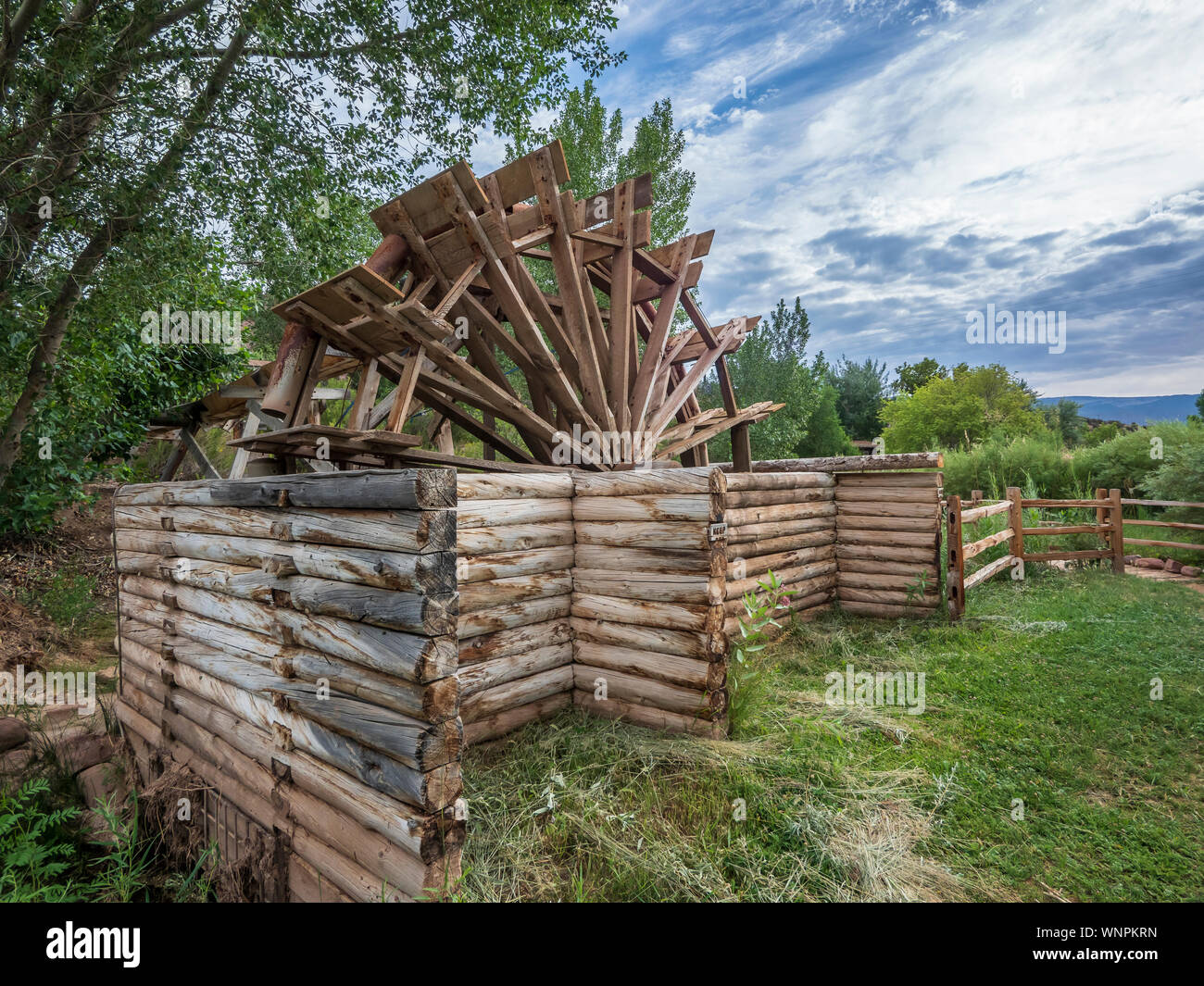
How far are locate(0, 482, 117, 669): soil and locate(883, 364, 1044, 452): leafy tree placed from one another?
32548 mm

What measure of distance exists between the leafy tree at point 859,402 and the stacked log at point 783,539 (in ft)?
102

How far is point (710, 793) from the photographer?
321cm

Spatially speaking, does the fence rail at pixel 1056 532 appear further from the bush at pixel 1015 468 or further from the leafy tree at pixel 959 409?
the leafy tree at pixel 959 409

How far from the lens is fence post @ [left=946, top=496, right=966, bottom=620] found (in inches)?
278

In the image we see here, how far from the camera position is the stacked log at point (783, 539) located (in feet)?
19.4

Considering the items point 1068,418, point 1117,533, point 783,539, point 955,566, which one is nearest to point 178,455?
point 783,539

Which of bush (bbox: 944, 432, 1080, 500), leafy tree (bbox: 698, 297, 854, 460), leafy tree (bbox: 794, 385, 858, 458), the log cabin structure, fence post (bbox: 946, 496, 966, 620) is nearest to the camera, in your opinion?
the log cabin structure

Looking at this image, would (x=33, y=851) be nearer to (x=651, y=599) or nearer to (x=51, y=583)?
(x=651, y=599)

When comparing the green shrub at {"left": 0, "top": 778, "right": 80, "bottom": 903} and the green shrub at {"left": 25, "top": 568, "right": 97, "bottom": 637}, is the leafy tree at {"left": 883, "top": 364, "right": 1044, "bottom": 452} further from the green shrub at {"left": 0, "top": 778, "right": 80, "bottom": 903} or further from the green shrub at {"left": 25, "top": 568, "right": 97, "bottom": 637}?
the green shrub at {"left": 0, "top": 778, "right": 80, "bottom": 903}

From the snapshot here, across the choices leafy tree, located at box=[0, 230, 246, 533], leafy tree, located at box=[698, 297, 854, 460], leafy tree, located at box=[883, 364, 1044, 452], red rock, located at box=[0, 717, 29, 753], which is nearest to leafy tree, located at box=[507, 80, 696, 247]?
leafy tree, located at box=[698, 297, 854, 460]

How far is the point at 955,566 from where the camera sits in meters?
7.10

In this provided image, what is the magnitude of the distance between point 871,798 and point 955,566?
4.72m
